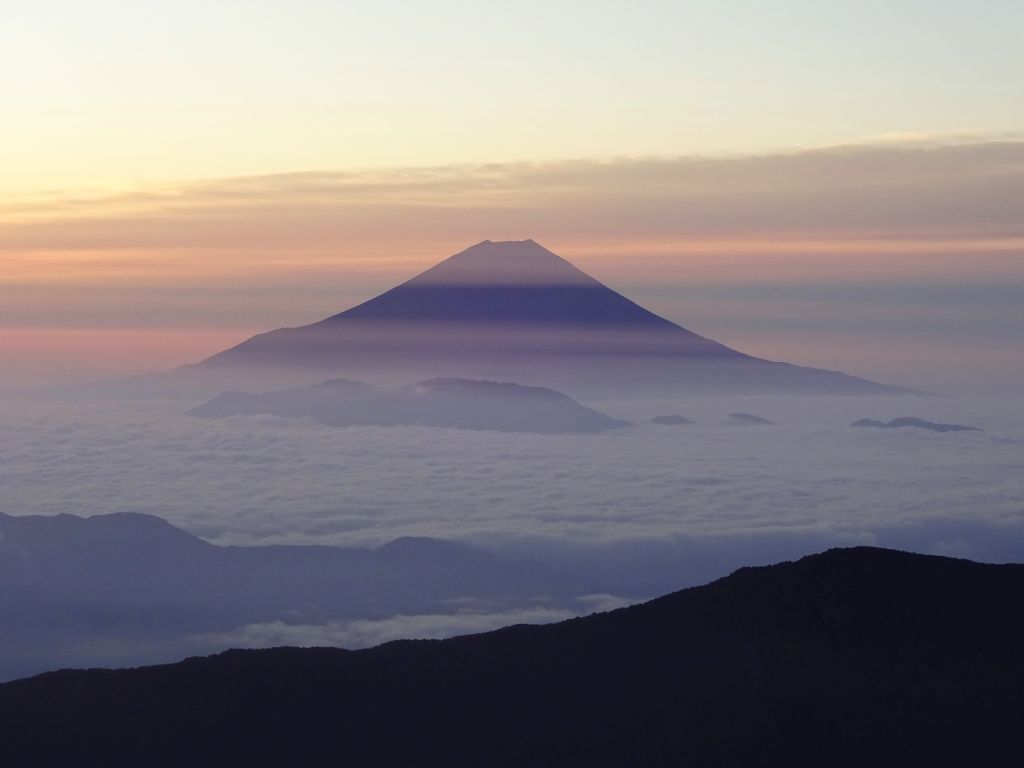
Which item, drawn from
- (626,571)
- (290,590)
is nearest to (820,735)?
(626,571)

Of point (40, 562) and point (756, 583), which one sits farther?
point (40, 562)

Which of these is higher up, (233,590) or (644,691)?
(644,691)

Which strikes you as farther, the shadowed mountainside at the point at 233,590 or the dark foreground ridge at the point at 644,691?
the shadowed mountainside at the point at 233,590

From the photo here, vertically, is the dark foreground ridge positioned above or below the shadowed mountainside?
above

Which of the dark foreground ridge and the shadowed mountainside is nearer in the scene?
the dark foreground ridge

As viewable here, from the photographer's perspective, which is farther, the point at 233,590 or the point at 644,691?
the point at 233,590

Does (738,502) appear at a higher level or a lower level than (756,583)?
lower

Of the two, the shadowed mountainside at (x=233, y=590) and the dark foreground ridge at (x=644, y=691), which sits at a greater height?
the dark foreground ridge at (x=644, y=691)

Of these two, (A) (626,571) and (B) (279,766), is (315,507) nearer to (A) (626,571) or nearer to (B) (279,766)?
(A) (626,571)
